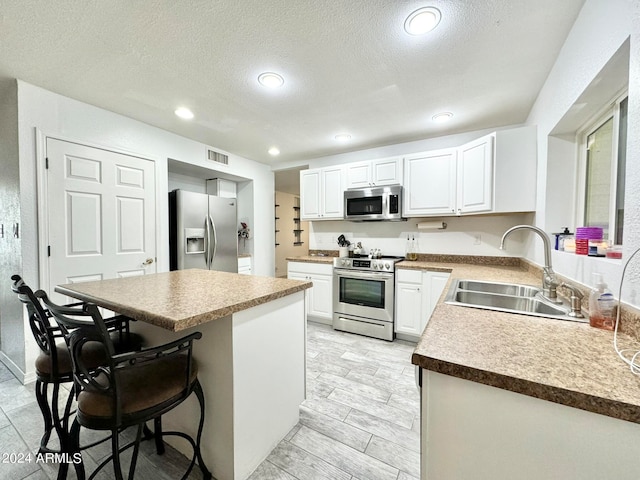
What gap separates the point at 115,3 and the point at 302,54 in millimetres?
1049

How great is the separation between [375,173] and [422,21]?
1.91 m

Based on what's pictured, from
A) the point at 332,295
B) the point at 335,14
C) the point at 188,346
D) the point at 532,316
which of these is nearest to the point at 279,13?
the point at 335,14

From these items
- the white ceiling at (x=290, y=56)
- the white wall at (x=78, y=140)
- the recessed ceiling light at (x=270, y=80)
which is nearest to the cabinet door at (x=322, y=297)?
the white wall at (x=78, y=140)

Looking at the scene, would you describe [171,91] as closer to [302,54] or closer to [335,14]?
[302,54]

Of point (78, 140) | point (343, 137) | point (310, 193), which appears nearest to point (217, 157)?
point (310, 193)

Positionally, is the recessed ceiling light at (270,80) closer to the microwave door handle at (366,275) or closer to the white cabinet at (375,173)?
the white cabinet at (375,173)

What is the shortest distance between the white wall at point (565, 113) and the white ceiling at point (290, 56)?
13 cm

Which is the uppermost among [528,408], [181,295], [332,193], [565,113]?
[565,113]

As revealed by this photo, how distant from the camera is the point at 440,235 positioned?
3.30m

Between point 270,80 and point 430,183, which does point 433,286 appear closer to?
point 430,183

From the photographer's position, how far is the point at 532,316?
45.8 inches

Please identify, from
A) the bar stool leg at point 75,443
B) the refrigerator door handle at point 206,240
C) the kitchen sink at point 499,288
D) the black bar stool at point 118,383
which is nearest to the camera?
the black bar stool at point 118,383

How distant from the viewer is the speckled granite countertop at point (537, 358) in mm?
592

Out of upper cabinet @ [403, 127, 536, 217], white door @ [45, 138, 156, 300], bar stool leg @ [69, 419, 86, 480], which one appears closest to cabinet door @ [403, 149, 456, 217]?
upper cabinet @ [403, 127, 536, 217]
